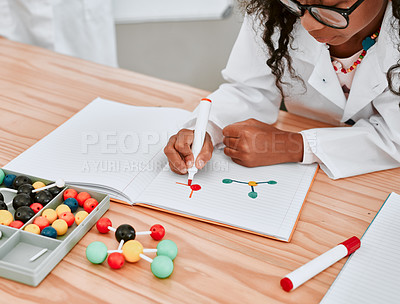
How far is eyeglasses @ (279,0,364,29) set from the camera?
77cm

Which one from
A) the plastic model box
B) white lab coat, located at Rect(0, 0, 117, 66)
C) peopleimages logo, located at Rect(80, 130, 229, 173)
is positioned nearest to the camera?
the plastic model box

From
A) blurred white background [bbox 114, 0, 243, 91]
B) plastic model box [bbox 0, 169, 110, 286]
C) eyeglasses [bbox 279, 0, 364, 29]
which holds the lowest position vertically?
blurred white background [bbox 114, 0, 243, 91]

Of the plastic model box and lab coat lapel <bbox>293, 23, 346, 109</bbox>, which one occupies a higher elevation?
lab coat lapel <bbox>293, 23, 346, 109</bbox>

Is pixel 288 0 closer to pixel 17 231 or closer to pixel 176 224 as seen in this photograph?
pixel 176 224

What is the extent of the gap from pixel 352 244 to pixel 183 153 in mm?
354

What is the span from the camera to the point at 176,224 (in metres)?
0.76

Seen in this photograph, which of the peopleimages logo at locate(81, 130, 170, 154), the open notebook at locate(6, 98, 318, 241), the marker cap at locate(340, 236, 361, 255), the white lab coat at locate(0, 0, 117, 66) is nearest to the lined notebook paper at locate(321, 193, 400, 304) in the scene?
the marker cap at locate(340, 236, 361, 255)

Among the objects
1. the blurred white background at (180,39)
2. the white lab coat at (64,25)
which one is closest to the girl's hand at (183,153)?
the white lab coat at (64,25)

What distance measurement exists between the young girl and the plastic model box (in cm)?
25

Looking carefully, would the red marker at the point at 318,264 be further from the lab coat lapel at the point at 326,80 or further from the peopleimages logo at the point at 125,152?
the lab coat lapel at the point at 326,80

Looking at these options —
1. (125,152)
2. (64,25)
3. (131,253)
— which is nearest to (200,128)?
(125,152)

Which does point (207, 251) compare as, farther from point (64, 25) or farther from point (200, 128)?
point (64, 25)

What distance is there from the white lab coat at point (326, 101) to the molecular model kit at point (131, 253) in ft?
1.18

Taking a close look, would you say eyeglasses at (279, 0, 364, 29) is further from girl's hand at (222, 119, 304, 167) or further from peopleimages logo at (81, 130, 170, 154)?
peopleimages logo at (81, 130, 170, 154)
